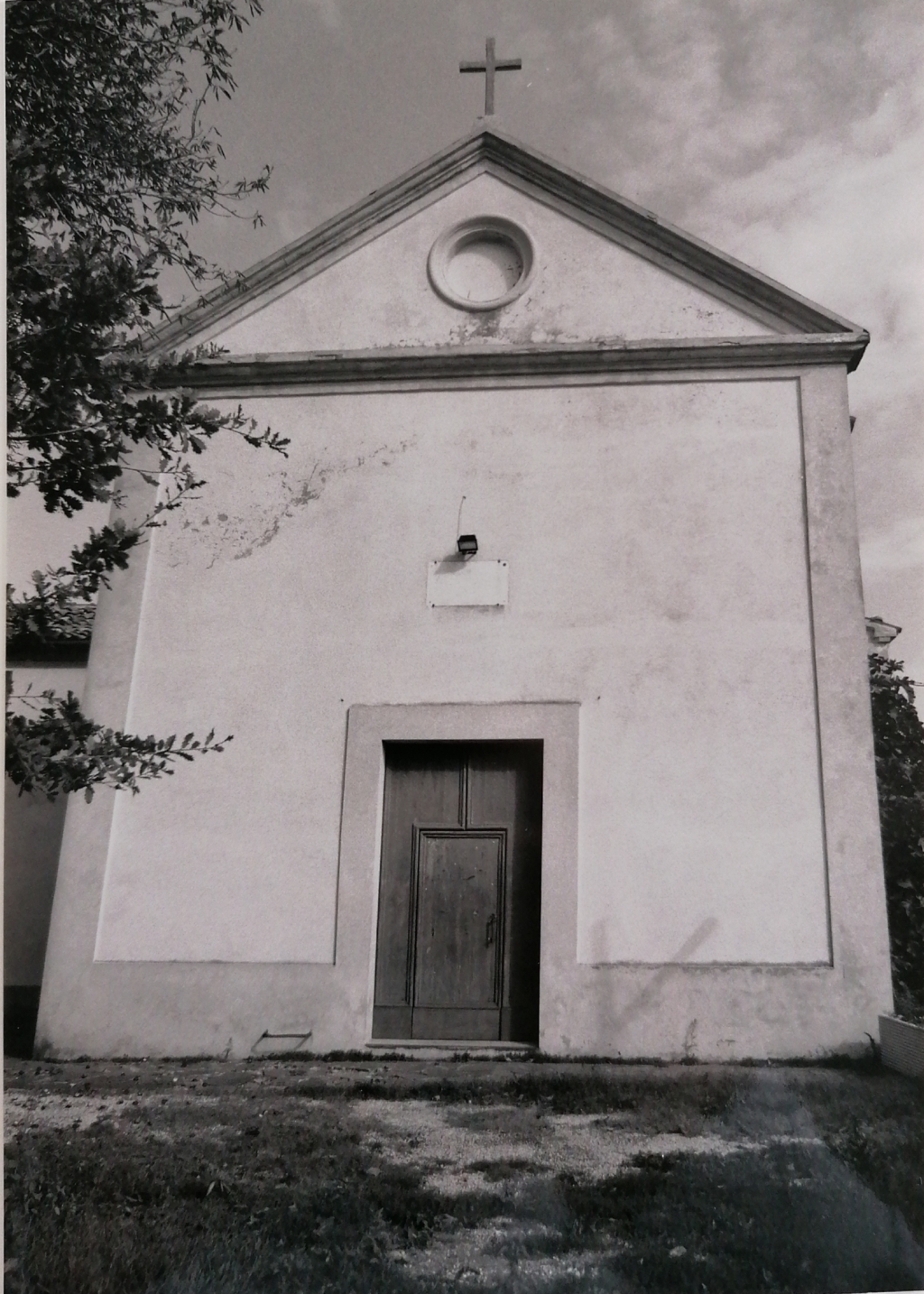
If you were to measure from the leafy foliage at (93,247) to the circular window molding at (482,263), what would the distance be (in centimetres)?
134

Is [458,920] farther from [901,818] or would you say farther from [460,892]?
[901,818]

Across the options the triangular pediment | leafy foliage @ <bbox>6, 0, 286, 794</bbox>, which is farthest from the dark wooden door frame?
the triangular pediment

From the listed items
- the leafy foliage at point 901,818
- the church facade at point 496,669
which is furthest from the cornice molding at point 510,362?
the leafy foliage at point 901,818

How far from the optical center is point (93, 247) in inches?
149

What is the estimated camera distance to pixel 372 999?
475 cm

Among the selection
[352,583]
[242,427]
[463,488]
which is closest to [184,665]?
[352,583]

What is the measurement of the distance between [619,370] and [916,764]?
92.7 inches

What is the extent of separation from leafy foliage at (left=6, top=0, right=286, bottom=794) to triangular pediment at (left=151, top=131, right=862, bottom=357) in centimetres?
107

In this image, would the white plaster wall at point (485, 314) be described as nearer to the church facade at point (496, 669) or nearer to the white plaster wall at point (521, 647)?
the church facade at point (496, 669)

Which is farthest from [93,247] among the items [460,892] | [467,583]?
[460,892]

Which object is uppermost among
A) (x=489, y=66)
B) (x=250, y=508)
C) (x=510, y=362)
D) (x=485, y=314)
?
(x=489, y=66)

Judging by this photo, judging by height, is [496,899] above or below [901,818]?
below

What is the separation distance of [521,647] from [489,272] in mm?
2121

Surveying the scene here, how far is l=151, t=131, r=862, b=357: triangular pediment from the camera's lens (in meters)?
5.43
